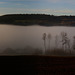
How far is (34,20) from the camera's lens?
96 centimetres
